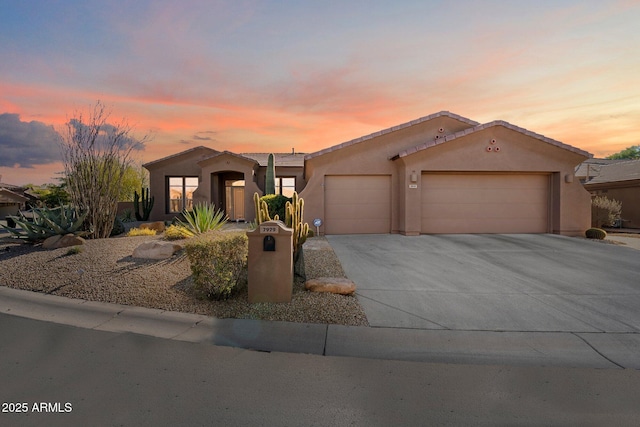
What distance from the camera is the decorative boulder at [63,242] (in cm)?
972

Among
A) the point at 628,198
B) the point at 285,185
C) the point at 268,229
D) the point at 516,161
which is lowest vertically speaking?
the point at 268,229

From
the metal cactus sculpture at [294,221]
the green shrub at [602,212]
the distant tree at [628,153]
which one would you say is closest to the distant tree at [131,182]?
the metal cactus sculpture at [294,221]

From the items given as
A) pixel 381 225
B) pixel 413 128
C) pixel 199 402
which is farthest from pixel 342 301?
pixel 413 128

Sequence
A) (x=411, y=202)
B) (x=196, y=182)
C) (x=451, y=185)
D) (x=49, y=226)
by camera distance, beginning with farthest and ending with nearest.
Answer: (x=196, y=182) < (x=451, y=185) < (x=411, y=202) < (x=49, y=226)

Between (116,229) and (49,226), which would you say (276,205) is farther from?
(49,226)

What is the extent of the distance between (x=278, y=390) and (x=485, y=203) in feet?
43.9

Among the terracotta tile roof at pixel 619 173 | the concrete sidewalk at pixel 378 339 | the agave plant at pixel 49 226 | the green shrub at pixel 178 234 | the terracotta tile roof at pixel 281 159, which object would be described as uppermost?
the terracotta tile roof at pixel 281 159

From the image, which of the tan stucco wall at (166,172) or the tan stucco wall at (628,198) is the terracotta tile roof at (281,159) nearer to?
the tan stucco wall at (166,172)

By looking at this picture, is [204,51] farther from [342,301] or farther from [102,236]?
[342,301]

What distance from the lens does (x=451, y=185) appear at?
14.5 metres

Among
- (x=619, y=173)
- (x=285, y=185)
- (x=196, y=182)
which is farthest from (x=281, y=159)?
(x=619, y=173)

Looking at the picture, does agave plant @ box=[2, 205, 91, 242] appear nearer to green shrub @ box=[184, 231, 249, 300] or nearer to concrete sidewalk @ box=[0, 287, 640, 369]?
concrete sidewalk @ box=[0, 287, 640, 369]

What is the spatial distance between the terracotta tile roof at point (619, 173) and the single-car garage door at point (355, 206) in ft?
53.7

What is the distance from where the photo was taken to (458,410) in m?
3.11
